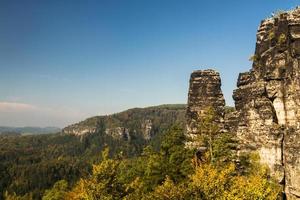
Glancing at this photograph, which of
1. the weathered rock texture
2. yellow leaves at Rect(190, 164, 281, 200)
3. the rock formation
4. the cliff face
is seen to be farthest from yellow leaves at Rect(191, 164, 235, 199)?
the weathered rock texture

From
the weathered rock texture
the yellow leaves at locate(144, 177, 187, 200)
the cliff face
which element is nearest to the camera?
the yellow leaves at locate(144, 177, 187, 200)

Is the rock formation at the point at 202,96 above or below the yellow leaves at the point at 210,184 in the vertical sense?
above

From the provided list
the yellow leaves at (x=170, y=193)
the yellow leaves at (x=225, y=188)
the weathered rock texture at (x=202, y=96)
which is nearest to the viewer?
the yellow leaves at (x=170, y=193)

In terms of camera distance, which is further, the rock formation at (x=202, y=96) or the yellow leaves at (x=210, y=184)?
the rock formation at (x=202, y=96)

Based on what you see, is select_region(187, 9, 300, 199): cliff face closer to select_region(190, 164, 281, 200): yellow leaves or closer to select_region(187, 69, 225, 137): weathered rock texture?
select_region(190, 164, 281, 200): yellow leaves

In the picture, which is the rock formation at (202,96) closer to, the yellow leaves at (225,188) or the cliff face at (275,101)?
the cliff face at (275,101)

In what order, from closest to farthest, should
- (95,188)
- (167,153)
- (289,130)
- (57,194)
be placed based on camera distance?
1. (95,188)
2. (289,130)
3. (167,153)
4. (57,194)

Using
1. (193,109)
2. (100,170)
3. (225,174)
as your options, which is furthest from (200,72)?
(100,170)

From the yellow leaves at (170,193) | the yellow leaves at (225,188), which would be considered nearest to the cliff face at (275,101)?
the yellow leaves at (225,188)

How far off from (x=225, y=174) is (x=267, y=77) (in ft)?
53.8

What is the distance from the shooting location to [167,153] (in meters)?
57.5

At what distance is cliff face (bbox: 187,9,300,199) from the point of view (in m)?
43.6

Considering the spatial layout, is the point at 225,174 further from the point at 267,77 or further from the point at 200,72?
the point at 200,72

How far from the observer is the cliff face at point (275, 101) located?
4362 cm
